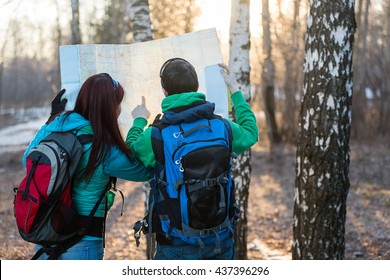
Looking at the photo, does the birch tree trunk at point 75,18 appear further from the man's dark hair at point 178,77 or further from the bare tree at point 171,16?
the man's dark hair at point 178,77

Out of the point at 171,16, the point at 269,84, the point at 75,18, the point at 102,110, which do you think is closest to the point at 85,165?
the point at 102,110

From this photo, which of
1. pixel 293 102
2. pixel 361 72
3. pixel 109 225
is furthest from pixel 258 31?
pixel 109 225

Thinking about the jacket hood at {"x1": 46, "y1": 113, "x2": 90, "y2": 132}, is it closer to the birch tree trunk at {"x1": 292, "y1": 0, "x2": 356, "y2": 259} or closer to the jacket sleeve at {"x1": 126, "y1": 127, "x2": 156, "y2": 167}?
the jacket sleeve at {"x1": 126, "y1": 127, "x2": 156, "y2": 167}

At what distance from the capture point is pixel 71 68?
3.59m

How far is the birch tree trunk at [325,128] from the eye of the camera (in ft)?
14.3

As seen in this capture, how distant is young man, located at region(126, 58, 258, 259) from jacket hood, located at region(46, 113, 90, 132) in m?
0.34

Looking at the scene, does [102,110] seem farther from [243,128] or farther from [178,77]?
[243,128]

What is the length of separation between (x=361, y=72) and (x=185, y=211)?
717 inches

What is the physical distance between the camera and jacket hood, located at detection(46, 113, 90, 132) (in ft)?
9.41

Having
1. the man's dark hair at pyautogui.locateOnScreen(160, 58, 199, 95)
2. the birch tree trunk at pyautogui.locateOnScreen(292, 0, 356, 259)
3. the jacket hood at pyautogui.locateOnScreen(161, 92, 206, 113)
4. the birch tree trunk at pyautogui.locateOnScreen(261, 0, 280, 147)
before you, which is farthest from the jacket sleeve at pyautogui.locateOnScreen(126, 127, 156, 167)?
the birch tree trunk at pyautogui.locateOnScreen(261, 0, 280, 147)

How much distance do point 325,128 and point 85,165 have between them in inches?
93.5

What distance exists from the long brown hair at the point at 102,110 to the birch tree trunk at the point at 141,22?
3.51m

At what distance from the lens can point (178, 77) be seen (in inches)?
117
